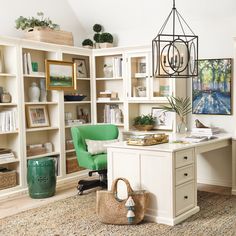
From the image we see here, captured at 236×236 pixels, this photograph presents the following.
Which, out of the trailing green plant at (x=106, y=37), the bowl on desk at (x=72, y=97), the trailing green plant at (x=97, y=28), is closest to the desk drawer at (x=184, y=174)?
the bowl on desk at (x=72, y=97)

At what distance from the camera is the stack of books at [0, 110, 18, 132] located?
189 inches

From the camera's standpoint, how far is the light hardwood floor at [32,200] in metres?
4.30

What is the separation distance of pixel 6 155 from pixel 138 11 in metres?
2.71

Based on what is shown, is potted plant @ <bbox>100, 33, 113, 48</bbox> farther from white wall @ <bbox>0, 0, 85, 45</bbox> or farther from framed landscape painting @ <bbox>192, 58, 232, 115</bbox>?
framed landscape painting @ <bbox>192, 58, 232, 115</bbox>

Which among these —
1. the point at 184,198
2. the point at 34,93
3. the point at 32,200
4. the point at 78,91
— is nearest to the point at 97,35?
the point at 78,91

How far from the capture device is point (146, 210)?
382 centimetres

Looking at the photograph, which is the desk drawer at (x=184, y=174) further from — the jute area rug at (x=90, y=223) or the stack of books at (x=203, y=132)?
the stack of books at (x=203, y=132)

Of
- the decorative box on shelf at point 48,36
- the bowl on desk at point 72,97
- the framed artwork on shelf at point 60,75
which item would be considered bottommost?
the bowl on desk at point 72,97

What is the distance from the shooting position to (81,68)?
6.06m

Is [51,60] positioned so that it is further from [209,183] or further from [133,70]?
[209,183]

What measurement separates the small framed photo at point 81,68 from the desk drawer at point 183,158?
8.59 ft

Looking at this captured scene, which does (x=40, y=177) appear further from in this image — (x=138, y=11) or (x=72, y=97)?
(x=138, y=11)

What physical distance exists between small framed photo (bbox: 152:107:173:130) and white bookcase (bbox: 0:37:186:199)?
0.35 feet

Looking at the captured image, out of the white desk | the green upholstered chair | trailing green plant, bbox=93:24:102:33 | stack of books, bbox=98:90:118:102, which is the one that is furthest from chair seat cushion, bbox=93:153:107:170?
trailing green plant, bbox=93:24:102:33
